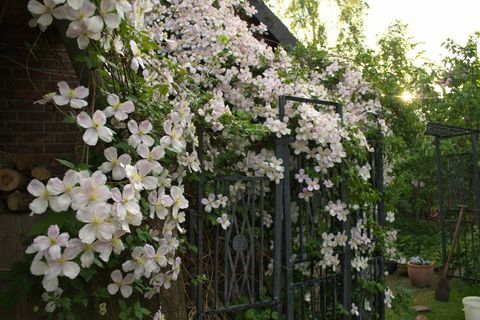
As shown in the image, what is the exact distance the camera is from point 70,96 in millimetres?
1576

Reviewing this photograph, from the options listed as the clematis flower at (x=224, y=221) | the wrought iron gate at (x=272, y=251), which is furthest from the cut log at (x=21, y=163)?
the clematis flower at (x=224, y=221)

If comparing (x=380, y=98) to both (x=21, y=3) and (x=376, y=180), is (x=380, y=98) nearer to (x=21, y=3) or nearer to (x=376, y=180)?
(x=376, y=180)

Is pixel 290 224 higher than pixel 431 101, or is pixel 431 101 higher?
pixel 431 101

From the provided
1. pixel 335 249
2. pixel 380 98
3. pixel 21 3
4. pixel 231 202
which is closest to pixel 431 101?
pixel 380 98

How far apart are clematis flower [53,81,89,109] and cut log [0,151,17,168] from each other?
1887 millimetres

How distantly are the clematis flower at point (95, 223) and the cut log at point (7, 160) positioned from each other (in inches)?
83.0

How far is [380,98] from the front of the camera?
427 centimetres

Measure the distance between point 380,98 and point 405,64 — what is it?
3.24 ft

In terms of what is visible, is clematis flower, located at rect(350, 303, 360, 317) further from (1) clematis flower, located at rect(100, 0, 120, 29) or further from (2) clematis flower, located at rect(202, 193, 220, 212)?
(1) clematis flower, located at rect(100, 0, 120, 29)

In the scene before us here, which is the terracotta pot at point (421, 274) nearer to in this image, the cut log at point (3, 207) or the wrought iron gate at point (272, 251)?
the wrought iron gate at point (272, 251)

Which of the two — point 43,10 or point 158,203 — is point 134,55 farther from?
point 158,203

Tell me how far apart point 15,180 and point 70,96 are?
5.83ft

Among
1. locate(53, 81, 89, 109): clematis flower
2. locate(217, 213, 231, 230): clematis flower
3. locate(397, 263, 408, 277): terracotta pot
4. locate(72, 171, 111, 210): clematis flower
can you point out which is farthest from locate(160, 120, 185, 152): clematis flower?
locate(397, 263, 408, 277): terracotta pot

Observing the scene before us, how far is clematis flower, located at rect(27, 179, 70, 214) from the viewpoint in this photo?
1.37 m
